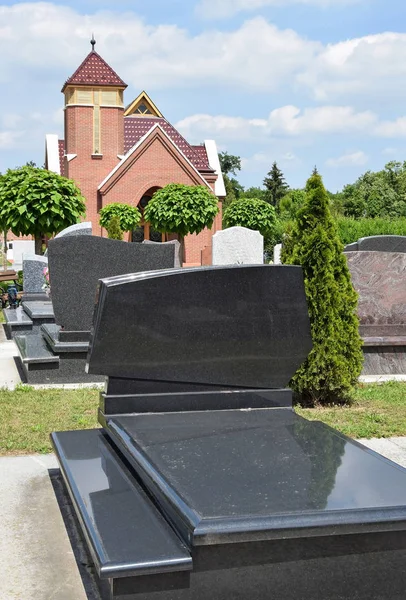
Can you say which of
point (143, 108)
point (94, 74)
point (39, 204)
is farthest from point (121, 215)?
point (39, 204)

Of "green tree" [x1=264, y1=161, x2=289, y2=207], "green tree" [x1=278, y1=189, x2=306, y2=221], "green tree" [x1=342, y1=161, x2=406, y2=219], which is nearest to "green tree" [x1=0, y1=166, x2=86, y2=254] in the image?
"green tree" [x1=278, y1=189, x2=306, y2=221]

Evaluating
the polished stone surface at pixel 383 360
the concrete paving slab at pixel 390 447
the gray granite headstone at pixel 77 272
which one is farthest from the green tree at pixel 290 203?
the concrete paving slab at pixel 390 447

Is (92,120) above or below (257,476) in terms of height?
above

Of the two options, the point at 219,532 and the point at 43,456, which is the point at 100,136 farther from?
the point at 219,532

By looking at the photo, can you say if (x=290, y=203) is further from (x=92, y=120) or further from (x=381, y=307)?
(x=381, y=307)

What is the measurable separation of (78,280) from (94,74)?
104 feet

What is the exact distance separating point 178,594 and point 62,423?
3.76 metres

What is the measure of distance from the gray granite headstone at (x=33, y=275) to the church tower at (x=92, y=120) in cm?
2192

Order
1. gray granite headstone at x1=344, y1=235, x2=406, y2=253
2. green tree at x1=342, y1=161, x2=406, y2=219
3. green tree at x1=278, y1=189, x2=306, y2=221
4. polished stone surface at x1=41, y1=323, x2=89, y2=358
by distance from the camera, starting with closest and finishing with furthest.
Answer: polished stone surface at x1=41, y1=323, x2=89, y2=358 < gray granite headstone at x1=344, y1=235, x2=406, y2=253 < green tree at x1=278, y1=189, x2=306, y2=221 < green tree at x1=342, y1=161, x2=406, y2=219

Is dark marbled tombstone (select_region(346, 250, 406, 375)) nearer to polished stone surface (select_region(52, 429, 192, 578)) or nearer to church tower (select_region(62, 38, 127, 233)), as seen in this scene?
polished stone surface (select_region(52, 429, 192, 578))

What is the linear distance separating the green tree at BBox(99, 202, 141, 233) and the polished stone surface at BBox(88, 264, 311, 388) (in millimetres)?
30605

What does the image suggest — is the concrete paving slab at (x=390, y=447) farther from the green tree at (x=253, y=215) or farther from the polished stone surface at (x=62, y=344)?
the green tree at (x=253, y=215)

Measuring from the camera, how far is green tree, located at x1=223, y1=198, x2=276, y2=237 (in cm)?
3712

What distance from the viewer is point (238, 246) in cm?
1975
